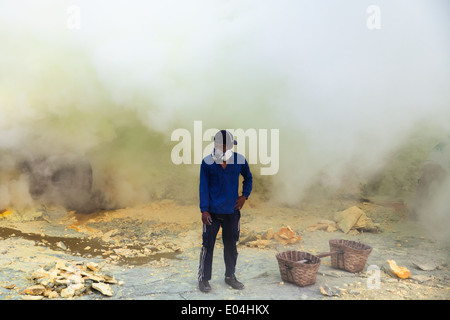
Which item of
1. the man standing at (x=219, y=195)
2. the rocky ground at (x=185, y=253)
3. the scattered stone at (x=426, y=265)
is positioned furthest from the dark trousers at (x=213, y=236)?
the scattered stone at (x=426, y=265)

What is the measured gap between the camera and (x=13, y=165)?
6.10 metres

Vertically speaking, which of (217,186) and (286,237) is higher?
(217,186)

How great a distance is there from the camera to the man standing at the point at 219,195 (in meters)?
3.12

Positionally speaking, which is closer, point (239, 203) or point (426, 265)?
point (239, 203)

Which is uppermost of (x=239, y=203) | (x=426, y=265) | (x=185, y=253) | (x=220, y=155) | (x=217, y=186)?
(x=220, y=155)

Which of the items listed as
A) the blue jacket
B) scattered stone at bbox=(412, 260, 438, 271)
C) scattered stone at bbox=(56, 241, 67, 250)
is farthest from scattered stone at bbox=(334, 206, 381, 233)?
scattered stone at bbox=(56, 241, 67, 250)

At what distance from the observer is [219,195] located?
3.15m

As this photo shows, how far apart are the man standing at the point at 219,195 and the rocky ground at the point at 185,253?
380 millimetres

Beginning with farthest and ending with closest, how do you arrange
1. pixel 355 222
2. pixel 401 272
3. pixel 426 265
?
pixel 355 222, pixel 426 265, pixel 401 272

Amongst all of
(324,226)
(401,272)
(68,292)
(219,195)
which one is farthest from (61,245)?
(401,272)

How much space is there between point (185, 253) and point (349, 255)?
2097 mm

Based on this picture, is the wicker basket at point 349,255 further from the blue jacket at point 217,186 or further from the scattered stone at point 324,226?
the scattered stone at point 324,226

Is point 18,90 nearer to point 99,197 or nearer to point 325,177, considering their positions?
point 99,197

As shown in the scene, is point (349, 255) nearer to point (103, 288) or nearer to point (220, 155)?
point (220, 155)
